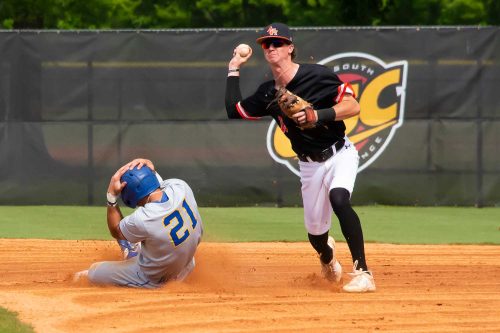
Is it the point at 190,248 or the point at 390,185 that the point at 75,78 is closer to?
the point at 390,185

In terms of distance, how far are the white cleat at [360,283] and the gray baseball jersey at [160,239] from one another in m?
1.08

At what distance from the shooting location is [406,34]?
1355 centimetres

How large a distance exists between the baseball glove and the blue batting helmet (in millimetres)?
992

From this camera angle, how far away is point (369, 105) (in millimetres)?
13406

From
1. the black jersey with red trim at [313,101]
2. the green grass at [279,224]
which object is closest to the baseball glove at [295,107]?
the black jersey with red trim at [313,101]

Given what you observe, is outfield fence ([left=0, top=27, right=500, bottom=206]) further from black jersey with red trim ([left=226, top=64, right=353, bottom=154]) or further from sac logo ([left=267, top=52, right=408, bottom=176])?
black jersey with red trim ([left=226, top=64, right=353, bottom=154])

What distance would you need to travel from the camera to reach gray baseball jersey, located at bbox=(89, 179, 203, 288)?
22.9ft

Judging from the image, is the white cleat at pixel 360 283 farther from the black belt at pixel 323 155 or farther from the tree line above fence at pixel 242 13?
the tree line above fence at pixel 242 13

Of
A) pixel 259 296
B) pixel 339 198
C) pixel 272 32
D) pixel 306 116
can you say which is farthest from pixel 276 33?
pixel 259 296

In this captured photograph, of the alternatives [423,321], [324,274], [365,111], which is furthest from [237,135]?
[423,321]

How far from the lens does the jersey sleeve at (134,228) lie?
6.93 meters

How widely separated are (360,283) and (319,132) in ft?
3.50

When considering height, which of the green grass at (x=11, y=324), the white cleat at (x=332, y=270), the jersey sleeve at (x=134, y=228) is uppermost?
the jersey sleeve at (x=134, y=228)

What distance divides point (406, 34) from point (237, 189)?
9.45 ft
